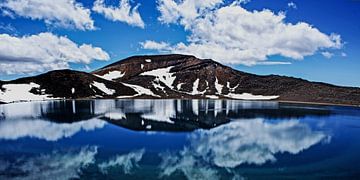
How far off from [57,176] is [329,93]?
17234 centimetres

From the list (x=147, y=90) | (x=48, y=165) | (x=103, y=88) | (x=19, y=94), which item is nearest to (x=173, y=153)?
(x=48, y=165)

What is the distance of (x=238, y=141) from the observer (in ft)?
122

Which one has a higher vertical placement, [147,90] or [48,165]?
[147,90]

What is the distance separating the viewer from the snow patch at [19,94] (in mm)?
129262

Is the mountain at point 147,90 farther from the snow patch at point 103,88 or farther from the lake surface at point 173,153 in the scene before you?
the lake surface at point 173,153

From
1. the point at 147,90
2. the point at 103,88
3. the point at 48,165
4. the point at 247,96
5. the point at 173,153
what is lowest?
the point at 173,153

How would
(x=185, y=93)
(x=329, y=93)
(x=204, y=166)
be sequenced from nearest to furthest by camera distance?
1. (x=204, y=166)
2. (x=329, y=93)
3. (x=185, y=93)

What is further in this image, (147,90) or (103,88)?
(147,90)

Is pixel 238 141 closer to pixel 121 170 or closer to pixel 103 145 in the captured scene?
pixel 103 145

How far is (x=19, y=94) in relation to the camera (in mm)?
136875

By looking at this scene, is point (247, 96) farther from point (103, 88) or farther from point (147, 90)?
point (103, 88)

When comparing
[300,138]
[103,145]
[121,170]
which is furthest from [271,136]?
[121,170]

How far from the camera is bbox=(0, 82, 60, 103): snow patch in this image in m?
129

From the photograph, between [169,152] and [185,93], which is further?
[185,93]
